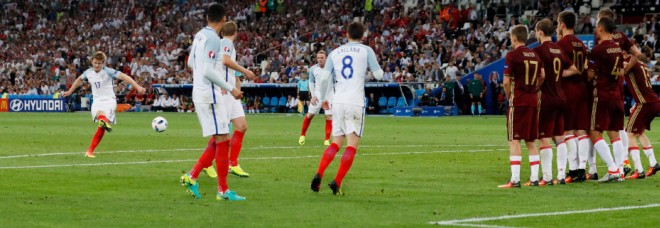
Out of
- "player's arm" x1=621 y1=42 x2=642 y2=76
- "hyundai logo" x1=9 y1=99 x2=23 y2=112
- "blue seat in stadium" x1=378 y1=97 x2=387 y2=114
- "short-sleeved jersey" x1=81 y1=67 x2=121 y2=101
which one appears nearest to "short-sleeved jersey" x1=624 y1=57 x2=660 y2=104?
"player's arm" x1=621 y1=42 x2=642 y2=76

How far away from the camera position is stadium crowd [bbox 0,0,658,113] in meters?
49.0

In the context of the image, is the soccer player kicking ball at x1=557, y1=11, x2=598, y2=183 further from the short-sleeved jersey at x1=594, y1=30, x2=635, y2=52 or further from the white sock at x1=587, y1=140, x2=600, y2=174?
the short-sleeved jersey at x1=594, y1=30, x2=635, y2=52

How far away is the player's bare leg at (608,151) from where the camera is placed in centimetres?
1532

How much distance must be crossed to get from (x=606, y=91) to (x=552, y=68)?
1.34 meters

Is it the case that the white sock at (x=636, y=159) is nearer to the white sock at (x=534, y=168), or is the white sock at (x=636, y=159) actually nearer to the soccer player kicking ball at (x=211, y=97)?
the white sock at (x=534, y=168)

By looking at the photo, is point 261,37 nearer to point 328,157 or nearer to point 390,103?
point 390,103

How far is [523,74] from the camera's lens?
14.4 metres

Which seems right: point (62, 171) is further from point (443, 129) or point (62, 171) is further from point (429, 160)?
point (443, 129)

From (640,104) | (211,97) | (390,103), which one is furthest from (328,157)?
(390,103)

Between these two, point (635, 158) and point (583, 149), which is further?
point (635, 158)

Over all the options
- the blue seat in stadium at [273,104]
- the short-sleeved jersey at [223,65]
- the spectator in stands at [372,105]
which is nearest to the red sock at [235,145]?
the short-sleeved jersey at [223,65]

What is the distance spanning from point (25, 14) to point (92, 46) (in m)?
11.8

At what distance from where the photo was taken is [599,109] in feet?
51.2

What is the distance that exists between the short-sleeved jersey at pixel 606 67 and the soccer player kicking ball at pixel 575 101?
0.52 feet
